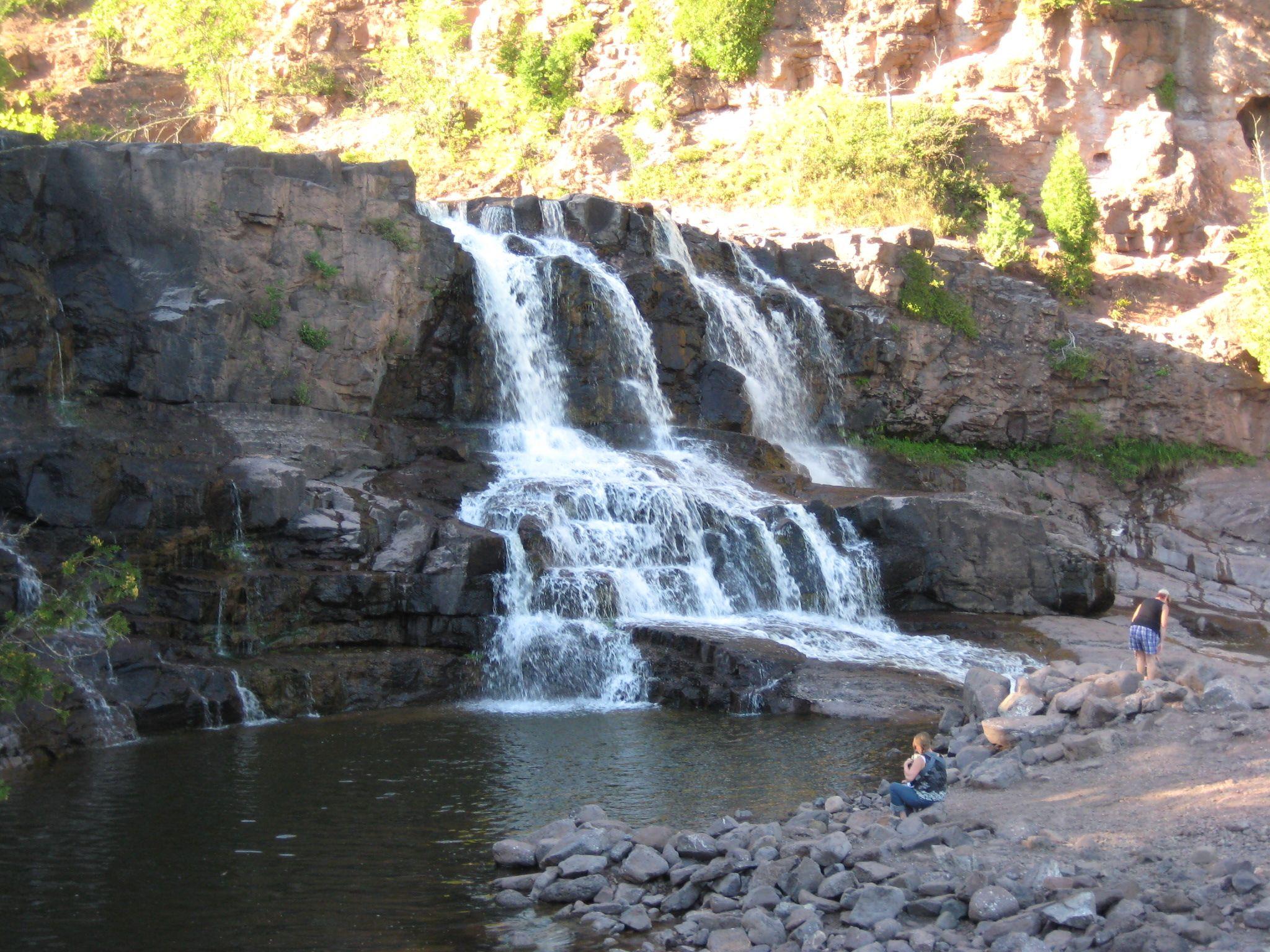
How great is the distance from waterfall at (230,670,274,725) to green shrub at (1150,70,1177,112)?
1132 inches

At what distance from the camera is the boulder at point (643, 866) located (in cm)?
766

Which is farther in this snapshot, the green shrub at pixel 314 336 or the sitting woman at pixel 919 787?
the green shrub at pixel 314 336

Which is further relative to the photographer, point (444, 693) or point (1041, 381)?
point (1041, 381)

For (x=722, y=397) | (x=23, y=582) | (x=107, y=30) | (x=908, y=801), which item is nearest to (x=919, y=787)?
(x=908, y=801)

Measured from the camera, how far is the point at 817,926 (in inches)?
253

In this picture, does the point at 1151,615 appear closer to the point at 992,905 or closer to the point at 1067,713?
the point at 1067,713

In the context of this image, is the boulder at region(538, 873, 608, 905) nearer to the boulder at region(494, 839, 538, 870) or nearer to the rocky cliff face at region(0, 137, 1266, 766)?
the boulder at region(494, 839, 538, 870)

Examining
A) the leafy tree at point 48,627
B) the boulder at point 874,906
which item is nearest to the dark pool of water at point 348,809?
the leafy tree at point 48,627

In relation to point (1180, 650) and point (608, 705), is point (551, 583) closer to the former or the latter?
point (608, 705)

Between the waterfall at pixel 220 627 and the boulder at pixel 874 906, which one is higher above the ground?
the waterfall at pixel 220 627

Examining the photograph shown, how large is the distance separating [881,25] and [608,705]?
82.8ft

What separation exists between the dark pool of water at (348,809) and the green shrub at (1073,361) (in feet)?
53.9

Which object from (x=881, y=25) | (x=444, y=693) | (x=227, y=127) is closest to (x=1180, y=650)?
(x=444, y=693)

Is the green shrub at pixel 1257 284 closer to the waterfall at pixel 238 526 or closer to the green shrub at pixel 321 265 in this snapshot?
the green shrub at pixel 321 265
